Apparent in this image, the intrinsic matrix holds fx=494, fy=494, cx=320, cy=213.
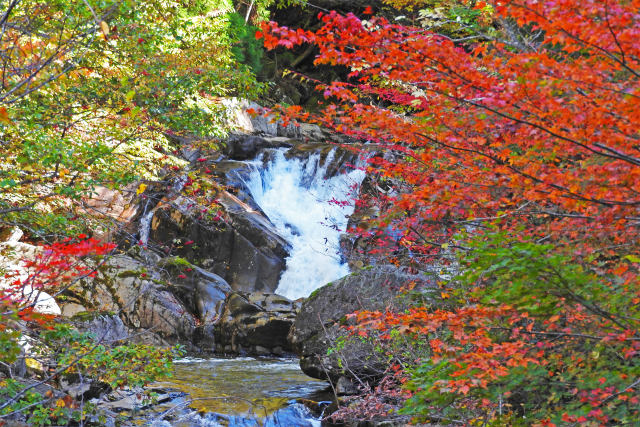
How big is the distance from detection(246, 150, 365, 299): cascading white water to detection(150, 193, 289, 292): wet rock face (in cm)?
61

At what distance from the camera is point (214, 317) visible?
13719mm

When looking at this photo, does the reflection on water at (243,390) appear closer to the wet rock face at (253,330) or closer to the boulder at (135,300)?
the wet rock face at (253,330)

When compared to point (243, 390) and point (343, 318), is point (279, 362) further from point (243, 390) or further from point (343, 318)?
point (343, 318)

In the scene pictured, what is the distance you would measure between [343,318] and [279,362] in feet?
14.3

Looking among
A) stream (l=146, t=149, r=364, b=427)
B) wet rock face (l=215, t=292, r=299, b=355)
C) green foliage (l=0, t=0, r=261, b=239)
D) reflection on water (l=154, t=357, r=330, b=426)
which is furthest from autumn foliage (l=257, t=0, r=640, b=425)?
wet rock face (l=215, t=292, r=299, b=355)

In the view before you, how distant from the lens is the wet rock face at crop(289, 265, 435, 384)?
7426mm

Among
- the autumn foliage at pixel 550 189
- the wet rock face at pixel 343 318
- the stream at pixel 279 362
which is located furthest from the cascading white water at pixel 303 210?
the autumn foliage at pixel 550 189

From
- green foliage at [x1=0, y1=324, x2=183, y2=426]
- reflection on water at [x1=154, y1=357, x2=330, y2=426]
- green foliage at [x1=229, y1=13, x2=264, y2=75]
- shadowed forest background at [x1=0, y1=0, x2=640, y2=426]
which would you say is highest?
green foliage at [x1=229, y1=13, x2=264, y2=75]

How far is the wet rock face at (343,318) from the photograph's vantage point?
7.43 m

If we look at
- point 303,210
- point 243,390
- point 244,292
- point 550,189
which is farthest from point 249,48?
point 550,189

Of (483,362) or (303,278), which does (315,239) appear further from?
(483,362)

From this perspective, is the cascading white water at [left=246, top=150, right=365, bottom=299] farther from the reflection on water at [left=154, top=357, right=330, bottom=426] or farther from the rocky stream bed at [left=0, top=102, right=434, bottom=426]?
the reflection on water at [left=154, top=357, right=330, bottom=426]

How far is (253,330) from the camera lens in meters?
13.1

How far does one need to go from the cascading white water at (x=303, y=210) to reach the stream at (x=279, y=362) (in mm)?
35
